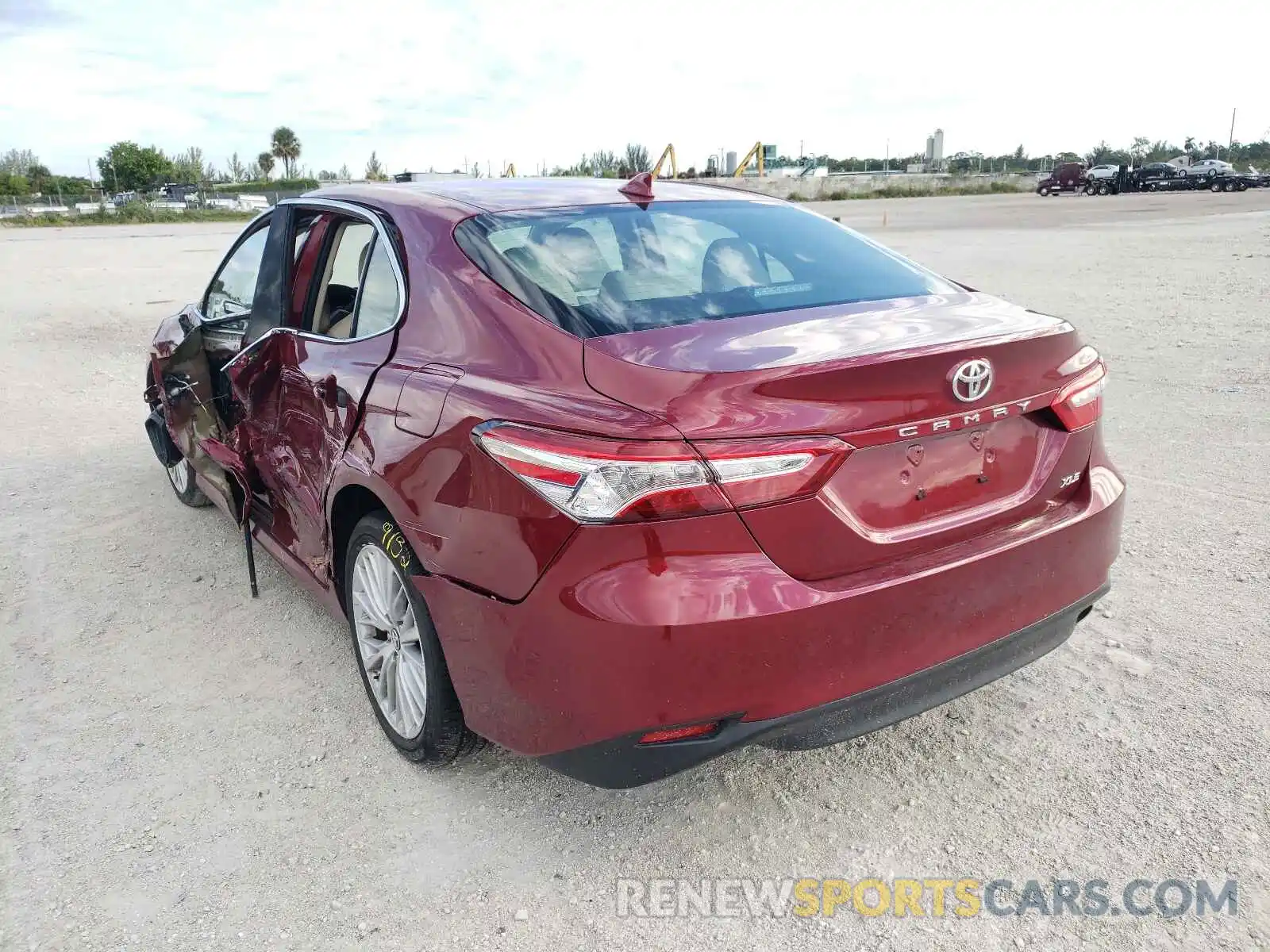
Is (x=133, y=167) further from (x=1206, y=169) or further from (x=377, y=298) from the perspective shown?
(x=377, y=298)

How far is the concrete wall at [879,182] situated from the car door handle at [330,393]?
158 ft

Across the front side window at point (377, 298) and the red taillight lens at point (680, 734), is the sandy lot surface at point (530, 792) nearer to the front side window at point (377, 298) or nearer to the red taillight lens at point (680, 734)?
the red taillight lens at point (680, 734)

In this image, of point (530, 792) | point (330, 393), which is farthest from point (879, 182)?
point (530, 792)

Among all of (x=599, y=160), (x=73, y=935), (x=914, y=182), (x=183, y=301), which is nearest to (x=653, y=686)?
(x=73, y=935)

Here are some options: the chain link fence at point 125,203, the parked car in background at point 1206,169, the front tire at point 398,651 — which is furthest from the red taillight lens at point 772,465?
the chain link fence at point 125,203

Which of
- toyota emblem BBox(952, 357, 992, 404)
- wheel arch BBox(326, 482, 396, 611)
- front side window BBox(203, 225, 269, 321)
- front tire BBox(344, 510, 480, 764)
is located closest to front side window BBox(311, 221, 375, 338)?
wheel arch BBox(326, 482, 396, 611)

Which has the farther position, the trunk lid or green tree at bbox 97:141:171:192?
green tree at bbox 97:141:171:192

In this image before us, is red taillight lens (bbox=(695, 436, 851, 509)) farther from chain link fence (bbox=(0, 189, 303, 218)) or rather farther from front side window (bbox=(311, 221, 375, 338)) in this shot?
chain link fence (bbox=(0, 189, 303, 218))

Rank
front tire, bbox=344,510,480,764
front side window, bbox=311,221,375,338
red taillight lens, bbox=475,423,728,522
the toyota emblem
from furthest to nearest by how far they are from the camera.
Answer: front side window, bbox=311,221,375,338, front tire, bbox=344,510,480,764, the toyota emblem, red taillight lens, bbox=475,423,728,522

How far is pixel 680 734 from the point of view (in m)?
2.23

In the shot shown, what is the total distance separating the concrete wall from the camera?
55.6 metres

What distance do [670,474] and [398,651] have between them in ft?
4.32

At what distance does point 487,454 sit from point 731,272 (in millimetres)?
1011

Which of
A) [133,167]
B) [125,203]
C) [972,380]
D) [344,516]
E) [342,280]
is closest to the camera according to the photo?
[972,380]
